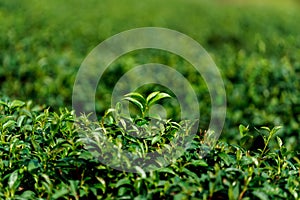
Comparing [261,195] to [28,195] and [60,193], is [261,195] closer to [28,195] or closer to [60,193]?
[60,193]

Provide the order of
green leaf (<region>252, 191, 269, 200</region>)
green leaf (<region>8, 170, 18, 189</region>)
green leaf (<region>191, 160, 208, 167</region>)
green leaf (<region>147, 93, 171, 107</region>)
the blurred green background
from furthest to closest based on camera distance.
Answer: the blurred green background < green leaf (<region>147, 93, 171, 107</region>) < green leaf (<region>191, 160, 208, 167</region>) < green leaf (<region>8, 170, 18, 189</region>) < green leaf (<region>252, 191, 269, 200</region>)

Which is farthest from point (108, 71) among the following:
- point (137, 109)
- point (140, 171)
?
point (140, 171)

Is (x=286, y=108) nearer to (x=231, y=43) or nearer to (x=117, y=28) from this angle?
(x=117, y=28)

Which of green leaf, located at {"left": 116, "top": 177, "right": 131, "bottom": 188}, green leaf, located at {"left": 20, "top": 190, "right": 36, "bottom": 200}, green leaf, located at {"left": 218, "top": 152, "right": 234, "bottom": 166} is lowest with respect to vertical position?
green leaf, located at {"left": 218, "top": 152, "right": 234, "bottom": 166}

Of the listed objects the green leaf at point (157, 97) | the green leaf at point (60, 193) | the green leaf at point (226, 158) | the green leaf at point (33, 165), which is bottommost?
the green leaf at point (226, 158)

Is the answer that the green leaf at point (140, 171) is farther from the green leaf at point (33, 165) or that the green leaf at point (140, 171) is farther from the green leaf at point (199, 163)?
the green leaf at point (33, 165)

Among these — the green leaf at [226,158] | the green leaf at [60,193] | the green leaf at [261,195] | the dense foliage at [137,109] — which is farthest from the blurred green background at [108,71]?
the green leaf at [60,193]

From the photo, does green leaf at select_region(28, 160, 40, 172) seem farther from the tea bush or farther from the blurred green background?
the blurred green background

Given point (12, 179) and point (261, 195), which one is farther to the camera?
point (12, 179)

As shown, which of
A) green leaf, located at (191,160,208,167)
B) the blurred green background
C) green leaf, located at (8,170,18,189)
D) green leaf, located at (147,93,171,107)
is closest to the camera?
green leaf, located at (8,170,18,189)

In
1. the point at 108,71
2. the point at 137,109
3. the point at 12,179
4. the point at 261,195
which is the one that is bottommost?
the point at 261,195

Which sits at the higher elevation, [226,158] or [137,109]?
[137,109]

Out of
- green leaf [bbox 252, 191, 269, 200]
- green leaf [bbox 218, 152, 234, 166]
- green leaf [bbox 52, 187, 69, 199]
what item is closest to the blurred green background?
green leaf [bbox 218, 152, 234, 166]

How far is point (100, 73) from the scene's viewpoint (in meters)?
6.00
